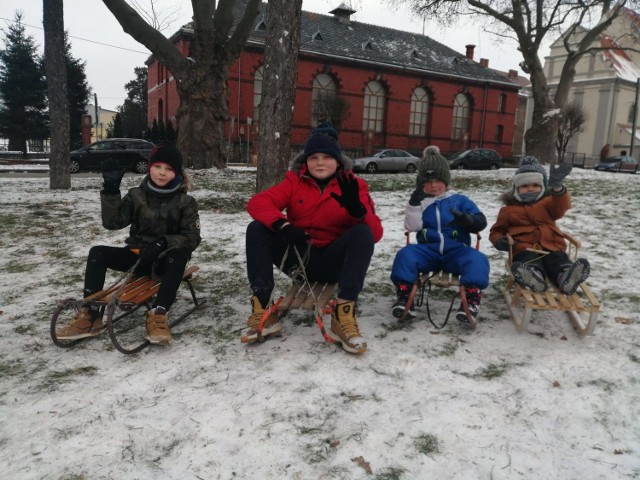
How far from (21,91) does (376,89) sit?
23.7 meters

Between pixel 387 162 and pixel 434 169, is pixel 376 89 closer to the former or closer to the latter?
pixel 387 162

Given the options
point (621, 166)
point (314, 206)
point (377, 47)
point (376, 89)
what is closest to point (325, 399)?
point (314, 206)

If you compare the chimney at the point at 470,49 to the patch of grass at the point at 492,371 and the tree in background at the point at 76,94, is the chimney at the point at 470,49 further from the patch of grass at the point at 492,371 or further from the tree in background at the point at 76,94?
the patch of grass at the point at 492,371

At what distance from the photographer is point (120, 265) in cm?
350

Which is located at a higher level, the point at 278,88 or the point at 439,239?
the point at 278,88

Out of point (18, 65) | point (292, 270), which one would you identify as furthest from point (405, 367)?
point (18, 65)

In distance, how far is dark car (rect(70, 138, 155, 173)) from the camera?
19047 mm

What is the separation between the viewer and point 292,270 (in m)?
3.55

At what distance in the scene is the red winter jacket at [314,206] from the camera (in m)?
3.46

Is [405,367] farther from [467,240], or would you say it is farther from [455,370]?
[467,240]

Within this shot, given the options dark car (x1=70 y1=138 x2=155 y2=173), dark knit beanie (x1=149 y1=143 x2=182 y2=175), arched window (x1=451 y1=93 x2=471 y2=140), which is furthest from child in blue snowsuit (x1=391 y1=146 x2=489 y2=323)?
arched window (x1=451 y1=93 x2=471 y2=140)

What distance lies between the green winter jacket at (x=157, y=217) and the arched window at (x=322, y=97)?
28379 mm

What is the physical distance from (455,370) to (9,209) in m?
8.27

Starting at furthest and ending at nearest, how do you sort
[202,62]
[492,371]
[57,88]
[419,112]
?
[419,112], [202,62], [57,88], [492,371]
